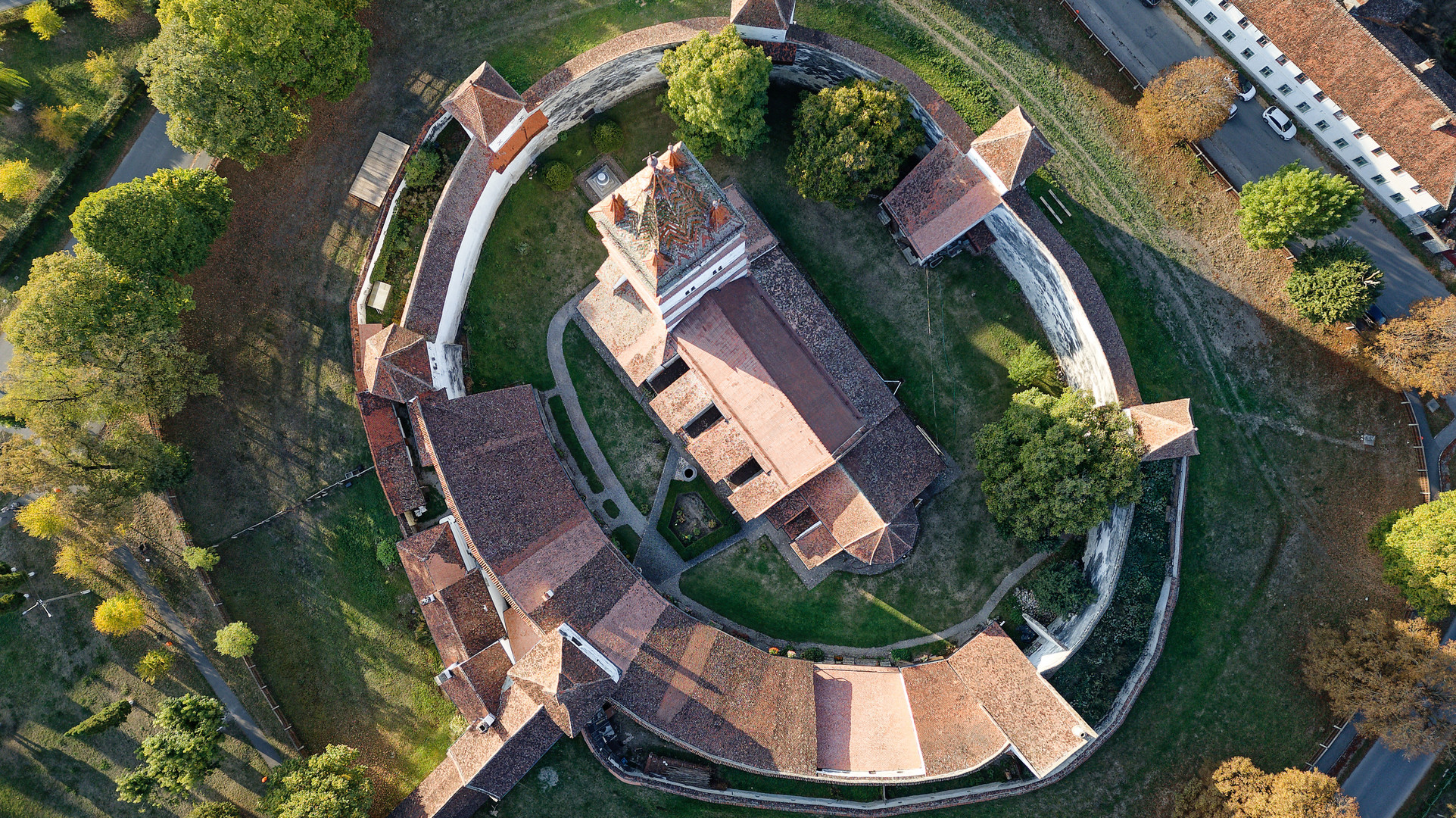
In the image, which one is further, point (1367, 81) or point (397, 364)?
point (1367, 81)

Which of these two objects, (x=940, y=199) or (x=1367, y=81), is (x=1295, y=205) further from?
(x=940, y=199)

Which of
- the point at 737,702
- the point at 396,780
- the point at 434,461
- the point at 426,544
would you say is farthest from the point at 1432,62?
the point at 396,780

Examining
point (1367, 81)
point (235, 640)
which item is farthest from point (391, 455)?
point (1367, 81)

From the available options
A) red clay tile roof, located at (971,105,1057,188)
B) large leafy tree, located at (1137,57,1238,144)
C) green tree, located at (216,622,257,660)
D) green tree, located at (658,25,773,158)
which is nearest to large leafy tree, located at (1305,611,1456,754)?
large leafy tree, located at (1137,57,1238,144)

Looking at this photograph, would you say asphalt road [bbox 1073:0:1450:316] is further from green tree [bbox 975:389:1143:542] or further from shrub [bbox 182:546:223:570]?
shrub [bbox 182:546:223:570]

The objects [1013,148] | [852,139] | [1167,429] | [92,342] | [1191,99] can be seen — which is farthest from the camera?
[1191,99]
